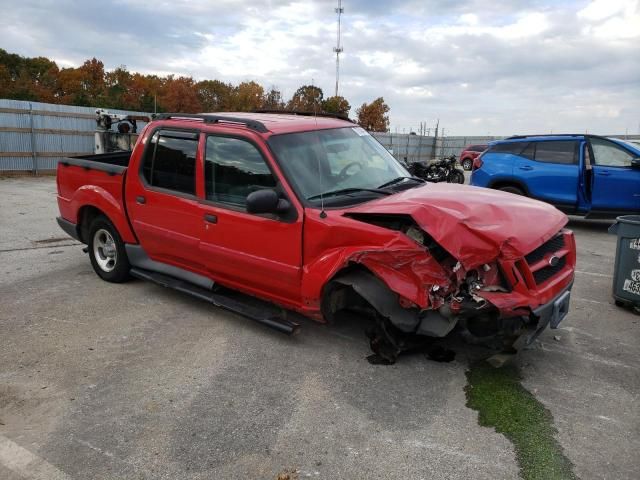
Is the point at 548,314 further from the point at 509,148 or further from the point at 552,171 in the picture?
the point at 509,148

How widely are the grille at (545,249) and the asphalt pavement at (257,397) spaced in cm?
89

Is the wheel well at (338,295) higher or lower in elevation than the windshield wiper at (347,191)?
lower

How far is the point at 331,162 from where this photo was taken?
4609 mm

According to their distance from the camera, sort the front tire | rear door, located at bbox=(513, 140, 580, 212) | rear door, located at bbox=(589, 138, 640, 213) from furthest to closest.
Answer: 1. rear door, located at bbox=(513, 140, 580, 212)
2. rear door, located at bbox=(589, 138, 640, 213)
3. the front tire

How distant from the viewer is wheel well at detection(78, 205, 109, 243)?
611cm

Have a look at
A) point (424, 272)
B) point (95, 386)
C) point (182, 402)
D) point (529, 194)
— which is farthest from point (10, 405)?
point (529, 194)

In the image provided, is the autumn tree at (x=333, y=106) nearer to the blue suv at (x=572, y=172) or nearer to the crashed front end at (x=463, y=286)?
the crashed front end at (x=463, y=286)

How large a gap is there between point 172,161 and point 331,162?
163cm

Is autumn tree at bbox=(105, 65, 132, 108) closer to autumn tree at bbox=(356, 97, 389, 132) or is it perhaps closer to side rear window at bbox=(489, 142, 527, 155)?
autumn tree at bbox=(356, 97, 389, 132)

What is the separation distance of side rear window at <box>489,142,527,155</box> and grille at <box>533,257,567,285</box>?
7205 mm

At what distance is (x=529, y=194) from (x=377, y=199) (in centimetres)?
733

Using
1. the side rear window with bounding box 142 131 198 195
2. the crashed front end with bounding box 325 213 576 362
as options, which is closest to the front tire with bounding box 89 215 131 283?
the side rear window with bounding box 142 131 198 195

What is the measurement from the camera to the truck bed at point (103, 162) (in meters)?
5.65

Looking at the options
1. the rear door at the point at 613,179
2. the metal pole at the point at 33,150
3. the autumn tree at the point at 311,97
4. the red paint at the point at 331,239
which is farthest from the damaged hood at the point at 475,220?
the metal pole at the point at 33,150
